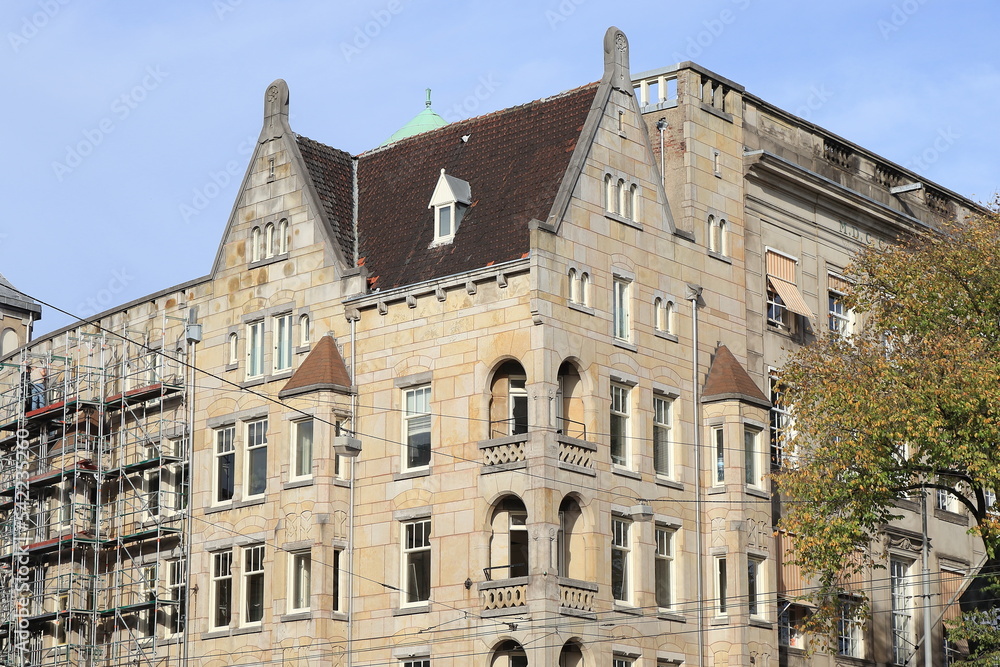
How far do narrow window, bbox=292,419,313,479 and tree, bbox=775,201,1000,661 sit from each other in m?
12.7

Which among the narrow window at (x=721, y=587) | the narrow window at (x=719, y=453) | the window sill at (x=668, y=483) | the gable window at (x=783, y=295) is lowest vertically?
the narrow window at (x=721, y=587)

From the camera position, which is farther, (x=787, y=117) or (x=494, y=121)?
(x=787, y=117)

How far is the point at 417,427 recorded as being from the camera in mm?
47281

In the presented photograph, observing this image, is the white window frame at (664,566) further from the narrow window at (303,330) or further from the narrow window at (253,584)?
the narrow window at (303,330)

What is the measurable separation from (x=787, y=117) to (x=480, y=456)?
16.5 meters

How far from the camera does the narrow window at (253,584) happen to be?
161 feet

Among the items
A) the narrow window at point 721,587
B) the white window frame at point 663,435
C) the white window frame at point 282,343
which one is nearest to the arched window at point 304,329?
the white window frame at point 282,343

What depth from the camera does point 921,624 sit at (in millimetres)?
56031

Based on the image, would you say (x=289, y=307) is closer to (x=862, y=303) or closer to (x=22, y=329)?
(x=862, y=303)

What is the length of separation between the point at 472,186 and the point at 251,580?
12382 mm

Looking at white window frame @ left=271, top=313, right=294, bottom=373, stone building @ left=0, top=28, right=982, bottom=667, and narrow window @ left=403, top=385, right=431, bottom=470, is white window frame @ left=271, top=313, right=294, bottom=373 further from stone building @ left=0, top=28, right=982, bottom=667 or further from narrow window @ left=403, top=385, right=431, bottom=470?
narrow window @ left=403, top=385, right=431, bottom=470

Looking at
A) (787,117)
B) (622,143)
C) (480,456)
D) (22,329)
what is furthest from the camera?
(22,329)

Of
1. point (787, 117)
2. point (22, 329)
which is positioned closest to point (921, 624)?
point (787, 117)

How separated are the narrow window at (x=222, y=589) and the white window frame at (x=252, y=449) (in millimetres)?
1841
